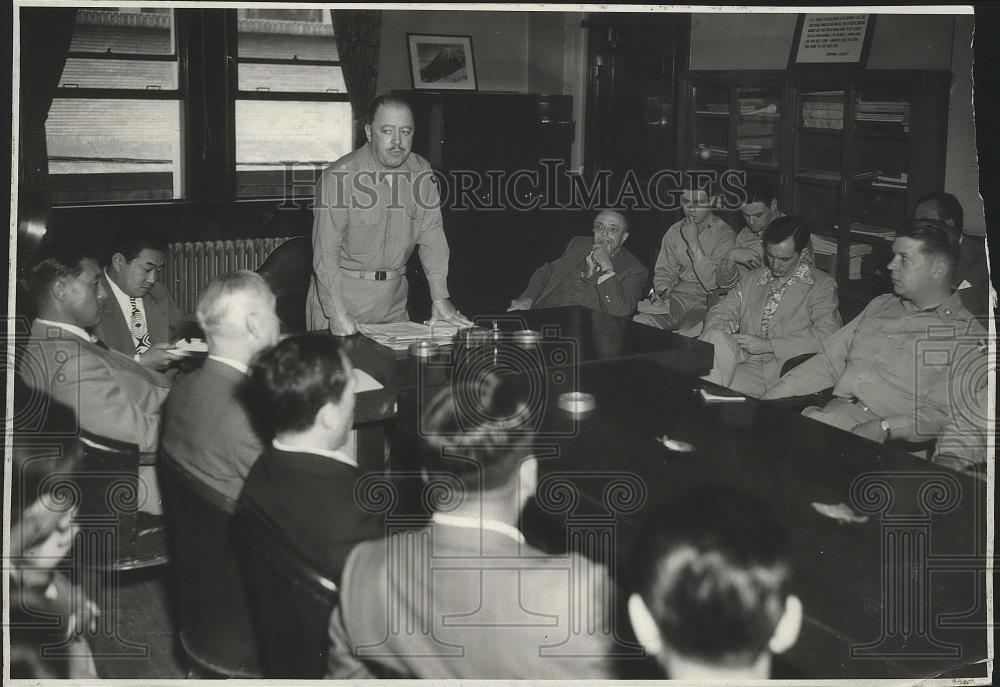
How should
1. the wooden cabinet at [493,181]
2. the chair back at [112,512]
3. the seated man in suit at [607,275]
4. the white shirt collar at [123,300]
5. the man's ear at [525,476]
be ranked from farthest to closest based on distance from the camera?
the wooden cabinet at [493,181]
the seated man in suit at [607,275]
the white shirt collar at [123,300]
the chair back at [112,512]
the man's ear at [525,476]

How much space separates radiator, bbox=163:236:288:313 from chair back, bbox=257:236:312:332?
158 cm

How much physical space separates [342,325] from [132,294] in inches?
33.6

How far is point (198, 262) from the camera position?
20.9ft

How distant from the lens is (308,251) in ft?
15.6

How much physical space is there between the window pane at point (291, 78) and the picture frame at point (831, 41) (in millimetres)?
3093

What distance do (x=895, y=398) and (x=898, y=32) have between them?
252 centimetres

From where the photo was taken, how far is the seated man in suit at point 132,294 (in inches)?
145

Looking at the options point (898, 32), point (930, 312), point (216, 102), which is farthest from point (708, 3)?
point (216, 102)

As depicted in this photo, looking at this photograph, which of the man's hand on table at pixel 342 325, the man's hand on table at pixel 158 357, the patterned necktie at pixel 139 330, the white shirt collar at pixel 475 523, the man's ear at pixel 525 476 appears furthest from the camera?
the patterned necktie at pixel 139 330

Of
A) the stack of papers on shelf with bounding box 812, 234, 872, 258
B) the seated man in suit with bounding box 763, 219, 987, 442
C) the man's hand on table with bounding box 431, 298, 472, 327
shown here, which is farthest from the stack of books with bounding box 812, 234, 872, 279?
the man's hand on table with bounding box 431, 298, 472, 327

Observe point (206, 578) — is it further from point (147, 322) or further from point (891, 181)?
point (891, 181)

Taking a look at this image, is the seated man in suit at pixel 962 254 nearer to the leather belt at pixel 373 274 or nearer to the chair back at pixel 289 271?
the leather belt at pixel 373 274

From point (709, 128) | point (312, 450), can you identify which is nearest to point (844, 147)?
point (709, 128)

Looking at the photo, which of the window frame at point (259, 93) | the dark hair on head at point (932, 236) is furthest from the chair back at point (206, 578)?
the window frame at point (259, 93)
